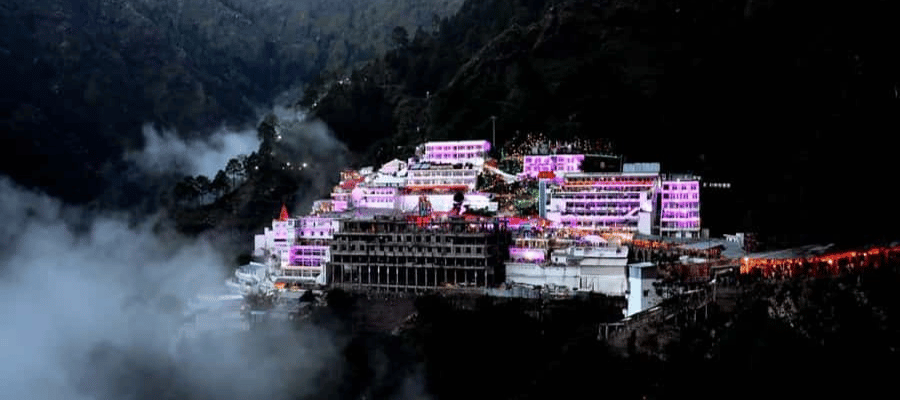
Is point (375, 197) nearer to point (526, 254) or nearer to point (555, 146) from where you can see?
point (555, 146)

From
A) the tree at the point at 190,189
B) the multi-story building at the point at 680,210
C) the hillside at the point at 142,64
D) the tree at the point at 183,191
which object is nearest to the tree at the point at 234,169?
the tree at the point at 190,189

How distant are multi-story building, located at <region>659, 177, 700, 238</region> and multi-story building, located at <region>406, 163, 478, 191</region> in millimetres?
10643

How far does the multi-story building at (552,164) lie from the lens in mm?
47938

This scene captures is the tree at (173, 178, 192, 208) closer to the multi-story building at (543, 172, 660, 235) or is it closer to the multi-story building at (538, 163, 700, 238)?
the multi-story building at (538, 163, 700, 238)

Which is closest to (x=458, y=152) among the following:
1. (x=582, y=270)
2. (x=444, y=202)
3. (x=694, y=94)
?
(x=444, y=202)

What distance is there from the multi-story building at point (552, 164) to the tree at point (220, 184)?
22.2 metres

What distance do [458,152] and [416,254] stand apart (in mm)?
12548

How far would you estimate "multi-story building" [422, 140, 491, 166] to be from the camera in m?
52.1

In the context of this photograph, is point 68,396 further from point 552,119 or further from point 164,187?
point 164,187

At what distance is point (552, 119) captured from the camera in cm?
5369

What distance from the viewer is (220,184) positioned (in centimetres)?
6316

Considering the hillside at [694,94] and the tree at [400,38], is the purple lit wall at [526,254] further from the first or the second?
the tree at [400,38]

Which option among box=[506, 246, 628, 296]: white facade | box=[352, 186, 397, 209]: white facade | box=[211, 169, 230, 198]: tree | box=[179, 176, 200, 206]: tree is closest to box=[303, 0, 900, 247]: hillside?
box=[506, 246, 628, 296]: white facade

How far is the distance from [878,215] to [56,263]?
39.3 m
